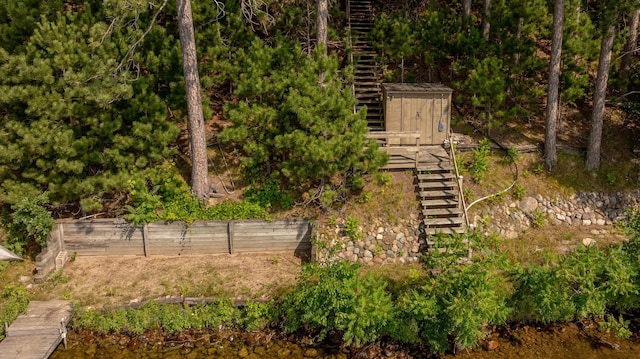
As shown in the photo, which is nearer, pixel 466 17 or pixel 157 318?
pixel 157 318

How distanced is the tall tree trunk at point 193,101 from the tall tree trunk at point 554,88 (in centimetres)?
1079

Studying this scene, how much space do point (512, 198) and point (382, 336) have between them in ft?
21.5

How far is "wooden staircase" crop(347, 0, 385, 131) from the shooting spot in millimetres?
17047

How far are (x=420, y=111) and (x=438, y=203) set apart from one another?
3494 mm

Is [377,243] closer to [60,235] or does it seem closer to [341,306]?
[341,306]

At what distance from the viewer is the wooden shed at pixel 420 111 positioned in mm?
15203

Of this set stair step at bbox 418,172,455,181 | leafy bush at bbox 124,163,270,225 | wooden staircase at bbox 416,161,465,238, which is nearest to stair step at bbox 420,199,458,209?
wooden staircase at bbox 416,161,465,238

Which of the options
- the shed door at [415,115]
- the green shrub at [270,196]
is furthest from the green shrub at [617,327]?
the green shrub at [270,196]

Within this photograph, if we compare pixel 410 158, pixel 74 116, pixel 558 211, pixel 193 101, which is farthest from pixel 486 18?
pixel 74 116

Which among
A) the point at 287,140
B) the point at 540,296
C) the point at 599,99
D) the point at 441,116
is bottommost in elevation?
the point at 540,296

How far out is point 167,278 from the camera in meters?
12.3

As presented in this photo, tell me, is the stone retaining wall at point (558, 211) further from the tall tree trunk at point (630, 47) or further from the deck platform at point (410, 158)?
the tall tree trunk at point (630, 47)

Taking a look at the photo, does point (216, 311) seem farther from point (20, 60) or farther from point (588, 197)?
point (588, 197)

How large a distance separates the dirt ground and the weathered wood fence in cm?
23
